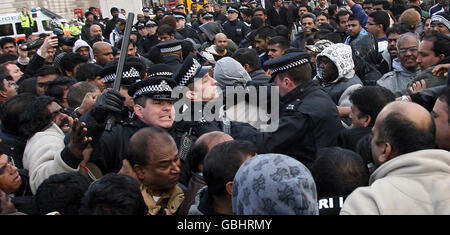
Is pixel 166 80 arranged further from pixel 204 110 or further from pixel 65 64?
pixel 65 64

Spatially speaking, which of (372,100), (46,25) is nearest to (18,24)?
(46,25)

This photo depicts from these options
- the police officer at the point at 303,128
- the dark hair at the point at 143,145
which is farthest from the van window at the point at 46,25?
the dark hair at the point at 143,145

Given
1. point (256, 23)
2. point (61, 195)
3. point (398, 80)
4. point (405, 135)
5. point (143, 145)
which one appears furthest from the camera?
point (256, 23)

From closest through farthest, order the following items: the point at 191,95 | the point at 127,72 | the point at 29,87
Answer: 1. the point at 191,95
2. the point at 127,72
3. the point at 29,87

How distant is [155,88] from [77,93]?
157 cm

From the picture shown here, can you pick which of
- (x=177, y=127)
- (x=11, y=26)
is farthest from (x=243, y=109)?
(x=11, y=26)

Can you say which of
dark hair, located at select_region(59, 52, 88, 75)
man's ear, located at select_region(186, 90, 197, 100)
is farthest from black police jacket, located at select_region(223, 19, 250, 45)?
man's ear, located at select_region(186, 90, 197, 100)

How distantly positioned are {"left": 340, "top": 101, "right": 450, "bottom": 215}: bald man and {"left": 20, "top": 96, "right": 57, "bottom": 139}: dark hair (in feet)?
8.17

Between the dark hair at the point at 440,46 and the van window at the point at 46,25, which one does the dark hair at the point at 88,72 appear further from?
the van window at the point at 46,25

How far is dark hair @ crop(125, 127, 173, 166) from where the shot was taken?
2.84 metres

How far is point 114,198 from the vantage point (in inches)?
91.3

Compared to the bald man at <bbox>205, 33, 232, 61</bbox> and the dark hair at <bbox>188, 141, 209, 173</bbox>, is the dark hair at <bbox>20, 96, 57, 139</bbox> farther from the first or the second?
the bald man at <bbox>205, 33, 232, 61</bbox>

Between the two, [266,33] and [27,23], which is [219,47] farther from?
[27,23]

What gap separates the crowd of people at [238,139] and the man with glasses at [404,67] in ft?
0.04
